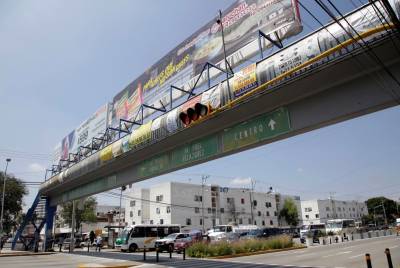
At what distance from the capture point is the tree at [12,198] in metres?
41.3

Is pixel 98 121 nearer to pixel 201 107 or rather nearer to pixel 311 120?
pixel 201 107

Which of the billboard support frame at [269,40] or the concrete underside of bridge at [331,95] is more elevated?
the billboard support frame at [269,40]

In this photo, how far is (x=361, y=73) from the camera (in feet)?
30.6

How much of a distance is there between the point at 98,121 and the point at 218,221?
1939 inches

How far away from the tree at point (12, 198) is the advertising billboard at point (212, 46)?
29.1 m

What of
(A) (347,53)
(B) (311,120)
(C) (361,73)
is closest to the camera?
(A) (347,53)

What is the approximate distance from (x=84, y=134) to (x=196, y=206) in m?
42.3

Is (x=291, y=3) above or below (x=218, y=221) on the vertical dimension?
above

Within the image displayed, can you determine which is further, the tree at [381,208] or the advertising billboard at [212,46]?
the tree at [381,208]

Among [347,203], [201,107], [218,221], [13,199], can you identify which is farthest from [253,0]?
[347,203]

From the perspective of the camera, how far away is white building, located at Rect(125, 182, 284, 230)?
6288 cm

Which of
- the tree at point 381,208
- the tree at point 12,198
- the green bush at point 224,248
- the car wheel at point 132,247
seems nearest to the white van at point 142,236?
the car wheel at point 132,247

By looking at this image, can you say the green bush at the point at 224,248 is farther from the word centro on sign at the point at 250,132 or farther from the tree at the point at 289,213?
the tree at the point at 289,213

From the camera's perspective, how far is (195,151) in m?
14.3
